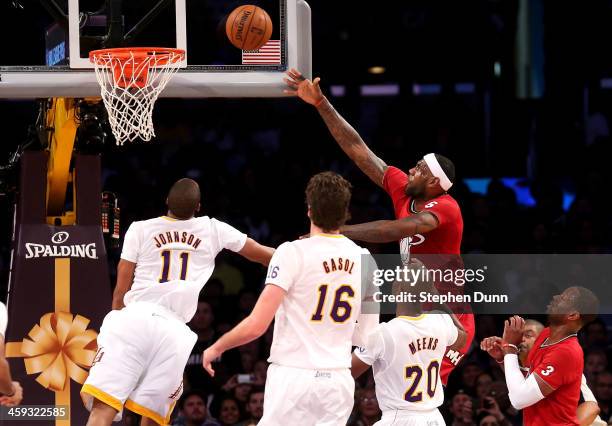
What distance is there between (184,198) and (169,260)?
1.47 ft

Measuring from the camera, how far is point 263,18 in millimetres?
9016

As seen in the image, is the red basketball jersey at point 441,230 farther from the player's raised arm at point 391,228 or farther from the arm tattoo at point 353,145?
the arm tattoo at point 353,145

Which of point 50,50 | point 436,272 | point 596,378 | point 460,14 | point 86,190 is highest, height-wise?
point 460,14

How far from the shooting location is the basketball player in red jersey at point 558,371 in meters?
7.67

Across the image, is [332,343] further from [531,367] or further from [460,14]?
[460,14]

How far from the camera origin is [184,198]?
791 cm

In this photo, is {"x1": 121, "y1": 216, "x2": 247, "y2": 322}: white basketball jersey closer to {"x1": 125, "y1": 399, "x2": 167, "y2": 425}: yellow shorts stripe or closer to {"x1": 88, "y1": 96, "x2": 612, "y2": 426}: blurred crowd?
{"x1": 125, "y1": 399, "x2": 167, "y2": 425}: yellow shorts stripe

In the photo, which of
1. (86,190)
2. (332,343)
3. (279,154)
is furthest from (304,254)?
(279,154)

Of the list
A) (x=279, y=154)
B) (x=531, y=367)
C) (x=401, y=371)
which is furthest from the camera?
(x=279, y=154)

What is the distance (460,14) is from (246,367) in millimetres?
7377

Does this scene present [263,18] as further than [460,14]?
No

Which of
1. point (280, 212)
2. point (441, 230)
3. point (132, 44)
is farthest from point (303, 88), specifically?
point (280, 212)

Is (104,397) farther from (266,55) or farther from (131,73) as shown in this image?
(266,55)

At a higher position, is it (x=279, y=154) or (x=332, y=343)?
(x=279, y=154)
